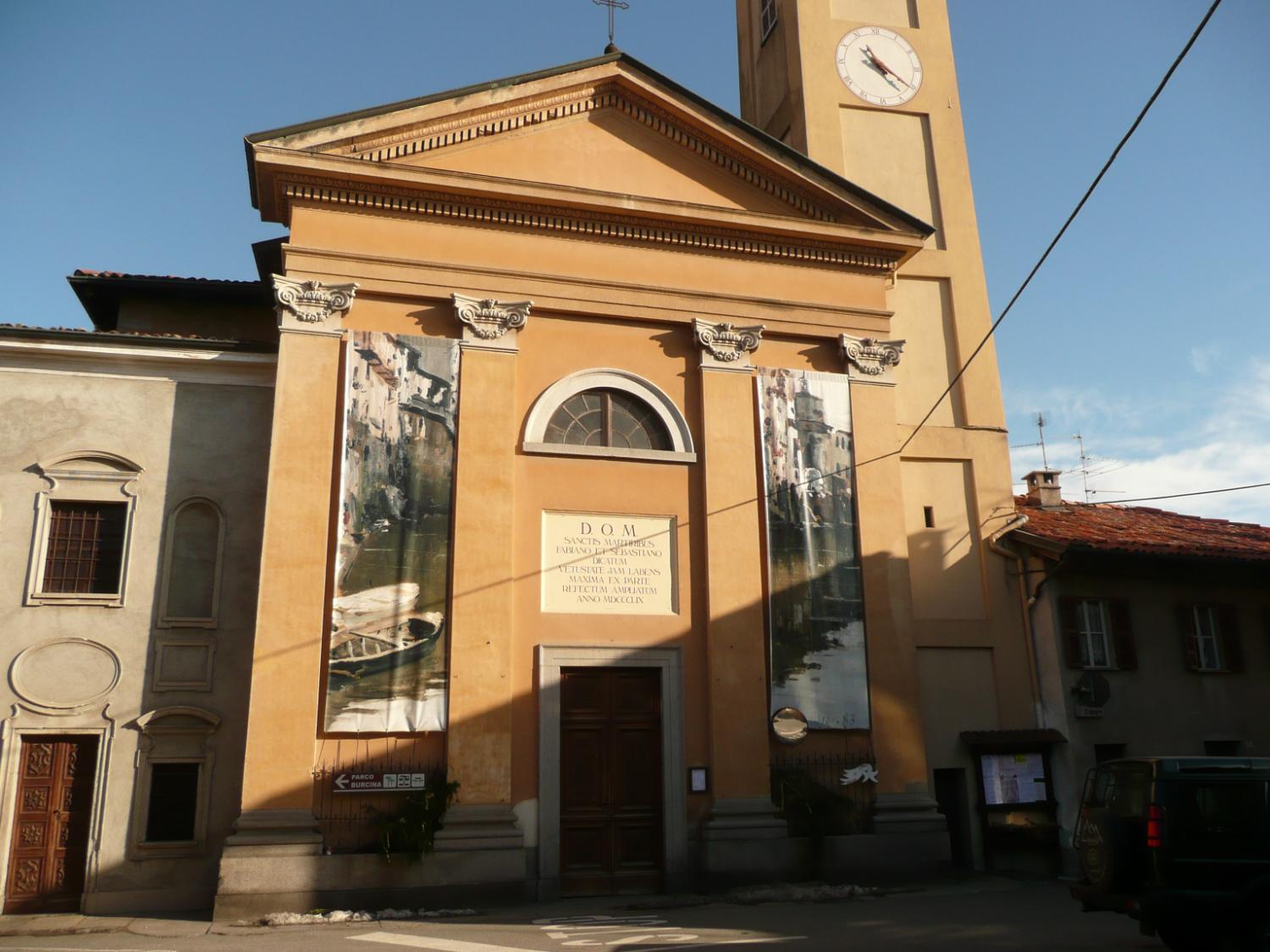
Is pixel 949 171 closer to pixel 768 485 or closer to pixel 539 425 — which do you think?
pixel 768 485

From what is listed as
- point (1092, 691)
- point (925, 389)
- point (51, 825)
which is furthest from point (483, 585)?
point (1092, 691)

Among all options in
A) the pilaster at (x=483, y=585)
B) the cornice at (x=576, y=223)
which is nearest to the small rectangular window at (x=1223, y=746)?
the cornice at (x=576, y=223)

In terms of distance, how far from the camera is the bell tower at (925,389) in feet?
48.2

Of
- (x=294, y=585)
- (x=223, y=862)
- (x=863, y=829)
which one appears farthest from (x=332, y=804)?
(x=863, y=829)

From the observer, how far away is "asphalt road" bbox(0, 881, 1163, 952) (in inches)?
360

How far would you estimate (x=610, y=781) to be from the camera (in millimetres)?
13008

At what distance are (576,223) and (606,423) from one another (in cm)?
274

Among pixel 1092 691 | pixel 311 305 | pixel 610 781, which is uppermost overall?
pixel 311 305

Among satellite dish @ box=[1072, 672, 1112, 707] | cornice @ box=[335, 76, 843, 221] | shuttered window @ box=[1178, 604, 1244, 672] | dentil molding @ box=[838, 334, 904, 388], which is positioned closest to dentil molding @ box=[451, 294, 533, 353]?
cornice @ box=[335, 76, 843, 221]

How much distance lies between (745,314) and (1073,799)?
8.00 m

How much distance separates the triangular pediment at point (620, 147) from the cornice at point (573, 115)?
0.01m

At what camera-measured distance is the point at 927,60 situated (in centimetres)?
1883

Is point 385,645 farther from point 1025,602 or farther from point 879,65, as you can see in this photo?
point 879,65

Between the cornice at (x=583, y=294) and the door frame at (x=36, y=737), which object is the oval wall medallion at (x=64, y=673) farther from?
the cornice at (x=583, y=294)
